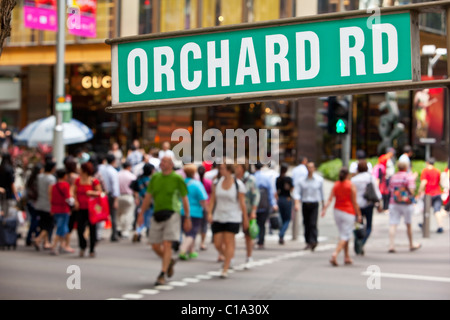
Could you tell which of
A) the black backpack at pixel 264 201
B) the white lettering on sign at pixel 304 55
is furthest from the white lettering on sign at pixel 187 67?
the black backpack at pixel 264 201

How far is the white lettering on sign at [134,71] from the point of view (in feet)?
10.1

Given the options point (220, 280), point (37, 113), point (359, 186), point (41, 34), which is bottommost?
point (220, 280)

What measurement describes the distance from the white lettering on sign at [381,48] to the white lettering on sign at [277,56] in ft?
1.04

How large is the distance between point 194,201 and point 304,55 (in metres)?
11.0

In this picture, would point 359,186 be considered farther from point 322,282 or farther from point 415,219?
point 415,219

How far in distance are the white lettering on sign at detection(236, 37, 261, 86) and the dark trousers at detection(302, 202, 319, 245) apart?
12.8 m

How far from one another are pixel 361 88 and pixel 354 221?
35.4 ft

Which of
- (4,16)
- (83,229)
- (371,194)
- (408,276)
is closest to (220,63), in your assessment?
(4,16)

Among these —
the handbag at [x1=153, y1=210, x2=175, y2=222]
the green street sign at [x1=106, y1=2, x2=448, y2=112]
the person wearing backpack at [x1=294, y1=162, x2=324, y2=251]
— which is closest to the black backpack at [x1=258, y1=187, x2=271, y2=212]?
the person wearing backpack at [x1=294, y1=162, x2=324, y2=251]

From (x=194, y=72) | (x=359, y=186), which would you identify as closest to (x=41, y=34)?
(x=359, y=186)

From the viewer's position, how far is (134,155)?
838 inches

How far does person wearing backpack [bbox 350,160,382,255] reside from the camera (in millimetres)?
14344

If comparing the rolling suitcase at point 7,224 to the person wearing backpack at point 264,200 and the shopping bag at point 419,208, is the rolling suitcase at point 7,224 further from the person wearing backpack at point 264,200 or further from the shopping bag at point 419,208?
the shopping bag at point 419,208

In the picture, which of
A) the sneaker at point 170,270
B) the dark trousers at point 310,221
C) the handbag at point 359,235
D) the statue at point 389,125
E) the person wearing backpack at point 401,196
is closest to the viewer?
the sneaker at point 170,270
